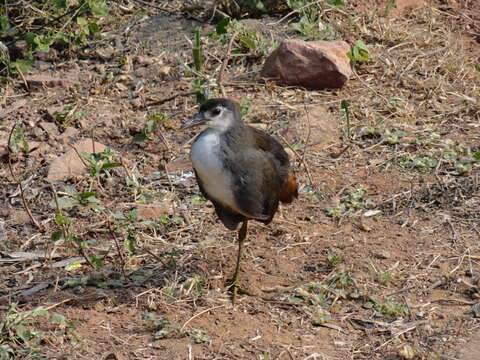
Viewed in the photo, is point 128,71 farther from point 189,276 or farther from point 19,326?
point 19,326

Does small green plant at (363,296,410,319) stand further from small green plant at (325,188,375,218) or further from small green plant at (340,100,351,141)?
small green plant at (340,100,351,141)

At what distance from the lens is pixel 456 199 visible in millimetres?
6234

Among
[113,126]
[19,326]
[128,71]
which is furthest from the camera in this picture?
[128,71]

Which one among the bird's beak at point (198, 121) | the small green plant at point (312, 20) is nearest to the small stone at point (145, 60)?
the small green plant at point (312, 20)

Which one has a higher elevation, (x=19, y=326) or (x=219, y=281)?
(x=19, y=326)

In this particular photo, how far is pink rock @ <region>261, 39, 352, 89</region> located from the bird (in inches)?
87.6

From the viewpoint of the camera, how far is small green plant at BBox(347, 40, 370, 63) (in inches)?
302

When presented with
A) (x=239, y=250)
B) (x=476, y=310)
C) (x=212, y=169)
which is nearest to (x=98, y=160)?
(x=239, y=250)

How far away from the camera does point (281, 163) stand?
5.73 m

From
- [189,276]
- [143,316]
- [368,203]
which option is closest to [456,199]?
[368,203]

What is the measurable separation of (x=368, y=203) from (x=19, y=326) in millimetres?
2816

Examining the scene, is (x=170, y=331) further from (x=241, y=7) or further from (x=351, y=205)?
(x=241, y=7)

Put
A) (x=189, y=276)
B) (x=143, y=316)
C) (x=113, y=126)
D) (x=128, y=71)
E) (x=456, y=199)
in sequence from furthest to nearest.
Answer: (x=128, y=71), (x=113, y=126), (x=456, y=199), (x=189, y=276), (x=143, y=316)

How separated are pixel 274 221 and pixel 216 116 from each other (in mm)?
1216
